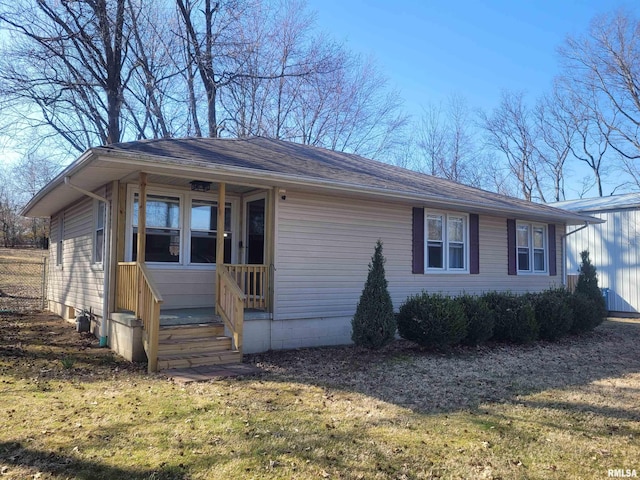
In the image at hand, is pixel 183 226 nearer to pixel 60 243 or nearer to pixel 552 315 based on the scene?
pixel 60 243

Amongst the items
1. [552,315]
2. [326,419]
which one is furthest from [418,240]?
[326,419]

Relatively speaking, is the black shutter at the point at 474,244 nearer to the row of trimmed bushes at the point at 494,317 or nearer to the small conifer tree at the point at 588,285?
the row of trimmed bushes at the point at 494,317

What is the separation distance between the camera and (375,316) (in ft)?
23.7

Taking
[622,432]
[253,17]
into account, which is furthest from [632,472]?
[253,17]

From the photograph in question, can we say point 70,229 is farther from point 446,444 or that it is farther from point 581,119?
point 581,119

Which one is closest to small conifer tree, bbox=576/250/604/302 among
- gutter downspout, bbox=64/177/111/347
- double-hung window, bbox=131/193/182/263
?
double-hung window, bbox=131/193/182/263

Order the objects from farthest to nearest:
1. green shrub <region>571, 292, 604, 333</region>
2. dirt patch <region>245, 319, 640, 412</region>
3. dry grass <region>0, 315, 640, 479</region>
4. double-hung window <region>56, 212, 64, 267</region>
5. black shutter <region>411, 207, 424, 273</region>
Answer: double-hung window <region>56, 212, 64, 267</region> → green shrub <region>571, 292, 604, 333</region> → black shutter <region>411, 207, 424, 273</region> → dirt patch <region>245, 319, 640, 412</region> → dry grass <region>0, 315, 640, 479</region>

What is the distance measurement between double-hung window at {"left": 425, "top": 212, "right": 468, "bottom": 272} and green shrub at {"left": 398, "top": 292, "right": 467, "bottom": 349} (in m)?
2.32

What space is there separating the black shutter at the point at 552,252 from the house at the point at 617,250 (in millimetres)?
3298

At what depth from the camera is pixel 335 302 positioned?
344 inches

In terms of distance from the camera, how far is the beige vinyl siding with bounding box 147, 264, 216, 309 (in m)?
8.16

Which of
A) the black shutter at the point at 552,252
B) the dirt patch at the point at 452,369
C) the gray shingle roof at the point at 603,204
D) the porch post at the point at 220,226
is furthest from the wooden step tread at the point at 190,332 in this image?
the gray shingle roof at the point at 603,204

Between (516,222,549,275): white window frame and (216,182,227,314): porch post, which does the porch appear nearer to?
(216,182,227,314): porch post

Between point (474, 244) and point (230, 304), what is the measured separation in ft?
20.6
